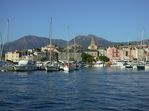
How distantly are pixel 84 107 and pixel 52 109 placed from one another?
96.8 inches

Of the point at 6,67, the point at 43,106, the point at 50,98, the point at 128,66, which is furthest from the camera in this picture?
the point at 128,66

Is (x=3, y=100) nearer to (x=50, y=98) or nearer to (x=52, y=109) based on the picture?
(x=50, y=98)

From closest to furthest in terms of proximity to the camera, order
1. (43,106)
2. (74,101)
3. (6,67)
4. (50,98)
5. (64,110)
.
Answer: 1. (64,110)
2. (43,106)
3. (74,101)
4. (50,98)
5. (6,67)

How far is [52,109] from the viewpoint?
87.2ft

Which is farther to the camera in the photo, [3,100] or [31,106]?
[3,100]

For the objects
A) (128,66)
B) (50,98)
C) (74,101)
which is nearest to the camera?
(74,101)

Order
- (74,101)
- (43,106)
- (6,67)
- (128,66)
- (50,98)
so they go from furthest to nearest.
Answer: (128,66), (6,67), (50,98), (74,101), (43,106)

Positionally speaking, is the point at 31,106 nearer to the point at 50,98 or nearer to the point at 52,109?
the point at 52,109

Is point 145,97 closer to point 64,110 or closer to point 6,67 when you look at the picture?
Answer: point 64,110

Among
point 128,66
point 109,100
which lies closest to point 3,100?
point 109,100

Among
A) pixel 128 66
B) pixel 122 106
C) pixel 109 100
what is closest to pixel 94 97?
pixel 109 100

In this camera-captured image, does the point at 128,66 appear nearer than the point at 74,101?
No

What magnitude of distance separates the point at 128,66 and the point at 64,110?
122193 millimetres

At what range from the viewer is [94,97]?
33750 mm
